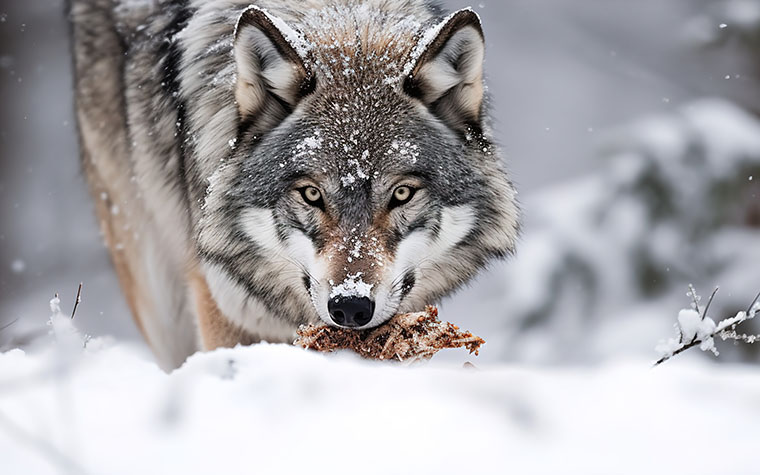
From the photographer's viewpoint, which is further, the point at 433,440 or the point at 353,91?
the point at 353,91

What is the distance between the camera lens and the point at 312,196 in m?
2.36

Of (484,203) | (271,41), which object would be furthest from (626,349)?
(271,41)

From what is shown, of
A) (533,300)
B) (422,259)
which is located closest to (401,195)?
(422,259)

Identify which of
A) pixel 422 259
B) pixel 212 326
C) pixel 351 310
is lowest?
pixel 212 326

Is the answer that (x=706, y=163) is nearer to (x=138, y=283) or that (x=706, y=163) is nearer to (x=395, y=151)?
(x=395, y=151)

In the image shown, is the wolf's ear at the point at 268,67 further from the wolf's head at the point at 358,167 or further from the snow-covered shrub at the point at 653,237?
the snow-covered shrub at the point at 653,237

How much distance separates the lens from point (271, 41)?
7.72ft

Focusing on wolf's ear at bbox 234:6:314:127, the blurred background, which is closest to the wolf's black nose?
wolf's ear at bbox 234:6:314:127

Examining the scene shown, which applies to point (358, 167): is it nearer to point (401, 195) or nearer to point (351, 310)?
point (401, 195)

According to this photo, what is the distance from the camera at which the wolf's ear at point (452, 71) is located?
2367mm

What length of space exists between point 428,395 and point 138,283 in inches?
120

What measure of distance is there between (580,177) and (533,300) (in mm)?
2213

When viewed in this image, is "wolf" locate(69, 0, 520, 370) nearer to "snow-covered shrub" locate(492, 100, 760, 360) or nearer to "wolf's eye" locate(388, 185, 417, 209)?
"wolf's eye" locate(388, 185, 417, 209)

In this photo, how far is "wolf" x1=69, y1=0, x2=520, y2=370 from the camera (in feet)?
7.59
